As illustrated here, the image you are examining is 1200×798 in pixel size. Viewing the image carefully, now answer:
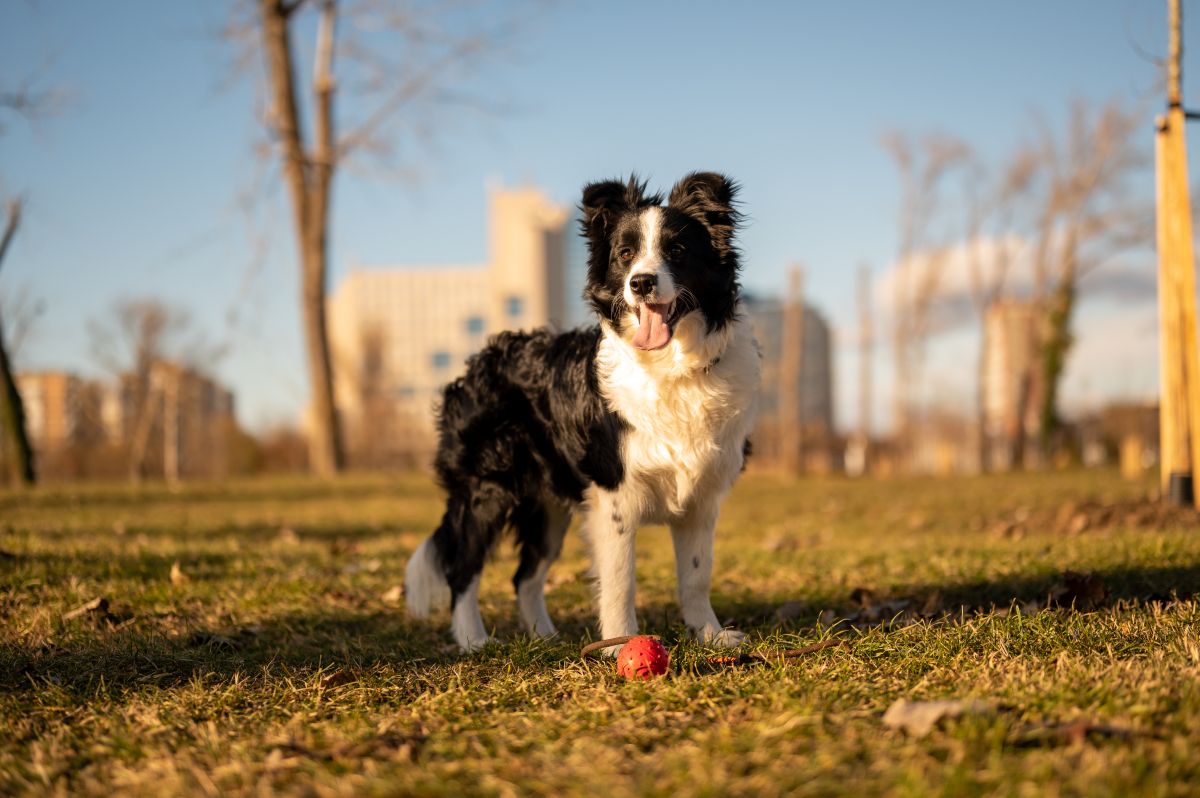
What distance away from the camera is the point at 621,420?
3547 millimetres

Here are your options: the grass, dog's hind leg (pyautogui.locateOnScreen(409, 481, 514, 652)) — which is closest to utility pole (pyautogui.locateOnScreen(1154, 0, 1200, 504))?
the grass

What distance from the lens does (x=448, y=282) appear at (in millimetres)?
121938

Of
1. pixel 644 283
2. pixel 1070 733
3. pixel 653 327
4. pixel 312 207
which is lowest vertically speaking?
pixel 1070 733

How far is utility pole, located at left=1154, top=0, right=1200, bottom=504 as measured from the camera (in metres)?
6.79

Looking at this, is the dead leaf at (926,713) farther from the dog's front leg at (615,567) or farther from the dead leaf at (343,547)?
the dead leaf at (343,547)

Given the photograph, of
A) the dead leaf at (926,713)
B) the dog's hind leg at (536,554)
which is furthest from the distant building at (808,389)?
the dead leaf at (926,713)

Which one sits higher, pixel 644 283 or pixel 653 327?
pixel 644 283

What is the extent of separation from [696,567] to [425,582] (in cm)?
143

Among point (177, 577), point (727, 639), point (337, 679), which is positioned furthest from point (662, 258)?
point (177, 577)

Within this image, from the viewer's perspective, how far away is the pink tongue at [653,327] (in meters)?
3.41

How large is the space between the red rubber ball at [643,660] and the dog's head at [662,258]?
1.19 metres

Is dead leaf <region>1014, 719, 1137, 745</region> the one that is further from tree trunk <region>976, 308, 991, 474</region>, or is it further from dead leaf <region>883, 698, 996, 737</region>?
tree trunk <region>976, 308, 991, 474</region>

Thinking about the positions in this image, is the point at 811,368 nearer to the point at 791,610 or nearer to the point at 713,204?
the point at 791,610

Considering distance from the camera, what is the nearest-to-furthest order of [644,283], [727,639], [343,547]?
[644,283]
[727,639]
[343,547]
